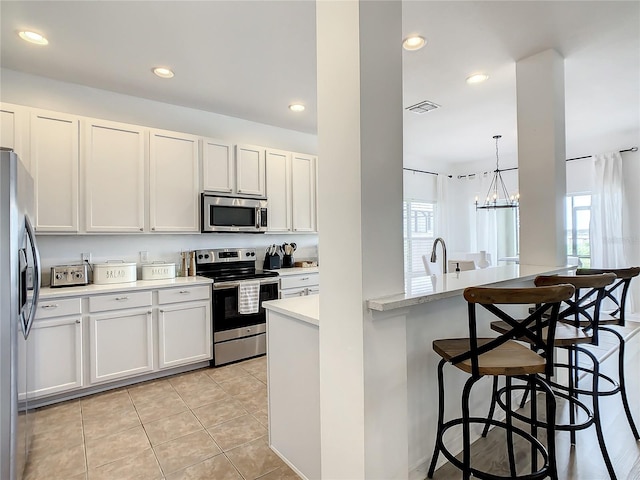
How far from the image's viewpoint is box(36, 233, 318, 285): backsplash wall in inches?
121

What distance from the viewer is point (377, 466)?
1406mm

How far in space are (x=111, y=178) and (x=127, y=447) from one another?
225 centimetres

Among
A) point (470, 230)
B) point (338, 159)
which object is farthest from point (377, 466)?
point (470, 230)

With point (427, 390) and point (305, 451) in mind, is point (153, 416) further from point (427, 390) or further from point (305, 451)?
point (427, 390)

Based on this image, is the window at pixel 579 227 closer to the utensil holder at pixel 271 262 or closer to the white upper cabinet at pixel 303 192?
the white upper cabinet at pixel 303 192

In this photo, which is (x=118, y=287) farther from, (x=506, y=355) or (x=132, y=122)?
(x=506, y=355)

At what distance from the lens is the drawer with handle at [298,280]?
13.0 feet

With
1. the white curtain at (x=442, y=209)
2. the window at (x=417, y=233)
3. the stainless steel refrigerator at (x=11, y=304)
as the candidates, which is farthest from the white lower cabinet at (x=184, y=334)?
the white curtain at (x=442, y=209)

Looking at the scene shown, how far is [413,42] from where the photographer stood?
102 inches

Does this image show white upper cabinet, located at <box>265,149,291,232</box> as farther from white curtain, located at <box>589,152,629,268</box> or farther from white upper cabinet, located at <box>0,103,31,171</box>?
white curtain, located at <box>589,152,629,268</box>

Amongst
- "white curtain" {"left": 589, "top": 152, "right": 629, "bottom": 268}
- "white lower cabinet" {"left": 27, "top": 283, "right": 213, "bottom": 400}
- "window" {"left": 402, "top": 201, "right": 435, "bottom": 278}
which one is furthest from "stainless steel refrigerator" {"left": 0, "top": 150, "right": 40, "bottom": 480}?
"white curtain" {"left": 589, "top": 152, "right": 629, "bottom": 268}

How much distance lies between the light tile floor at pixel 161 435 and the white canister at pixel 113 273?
0.96m

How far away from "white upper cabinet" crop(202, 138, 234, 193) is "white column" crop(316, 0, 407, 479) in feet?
8.31

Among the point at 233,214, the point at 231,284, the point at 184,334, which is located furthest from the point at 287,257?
the point at 184,334
